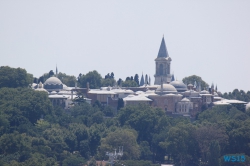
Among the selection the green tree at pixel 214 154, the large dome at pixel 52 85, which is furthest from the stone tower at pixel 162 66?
the green tree at pixel 214 154

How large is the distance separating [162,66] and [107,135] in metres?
46.3

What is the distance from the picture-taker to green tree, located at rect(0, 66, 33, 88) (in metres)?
123

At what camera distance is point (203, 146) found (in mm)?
95000

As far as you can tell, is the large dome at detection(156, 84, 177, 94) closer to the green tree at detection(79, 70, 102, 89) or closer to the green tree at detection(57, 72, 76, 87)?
the green tree at detection(79, 70, 102, 89)

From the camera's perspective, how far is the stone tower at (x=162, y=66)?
470 ft

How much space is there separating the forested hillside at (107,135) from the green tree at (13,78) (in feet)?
28.5

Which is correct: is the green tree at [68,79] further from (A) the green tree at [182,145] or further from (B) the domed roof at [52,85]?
(A) the green tree at [182,145]

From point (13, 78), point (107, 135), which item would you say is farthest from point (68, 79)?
point (107, 135)

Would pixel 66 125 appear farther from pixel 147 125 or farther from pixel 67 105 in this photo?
pixel 67 105

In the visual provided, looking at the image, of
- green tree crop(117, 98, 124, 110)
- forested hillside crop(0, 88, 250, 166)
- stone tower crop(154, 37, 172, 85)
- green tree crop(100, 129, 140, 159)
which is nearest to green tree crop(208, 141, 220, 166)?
forested hillside crop(0, 88, 250, 166)

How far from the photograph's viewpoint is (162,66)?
472ft

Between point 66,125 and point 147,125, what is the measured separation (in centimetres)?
773

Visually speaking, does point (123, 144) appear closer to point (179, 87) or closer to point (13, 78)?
point (13, 78)

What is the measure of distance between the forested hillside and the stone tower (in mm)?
29179
